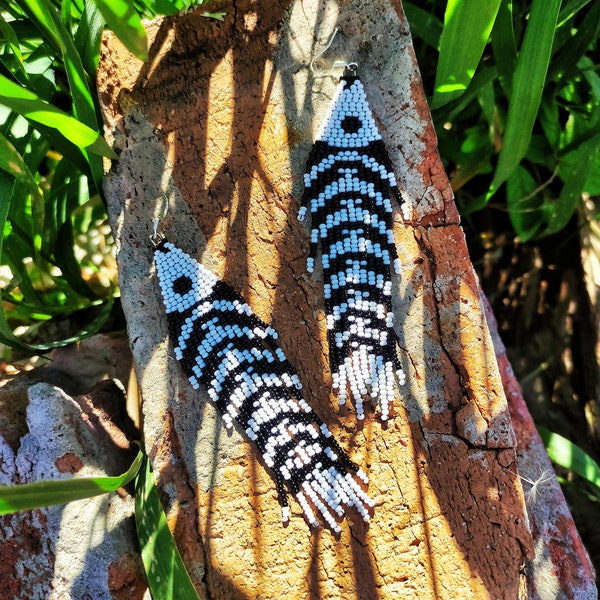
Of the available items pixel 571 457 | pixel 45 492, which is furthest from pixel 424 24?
pixel 45 492

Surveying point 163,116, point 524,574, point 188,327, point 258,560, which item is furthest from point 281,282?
point 524,574

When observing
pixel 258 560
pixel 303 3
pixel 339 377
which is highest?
pixel 303 3

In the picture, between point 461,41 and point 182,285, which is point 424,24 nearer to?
point 461,41

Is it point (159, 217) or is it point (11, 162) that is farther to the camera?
point (159, 217)

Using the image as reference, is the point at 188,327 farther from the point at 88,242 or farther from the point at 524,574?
the point at 524,574

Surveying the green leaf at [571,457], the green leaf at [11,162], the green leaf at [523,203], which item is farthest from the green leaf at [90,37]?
the green leaf at [571,457]

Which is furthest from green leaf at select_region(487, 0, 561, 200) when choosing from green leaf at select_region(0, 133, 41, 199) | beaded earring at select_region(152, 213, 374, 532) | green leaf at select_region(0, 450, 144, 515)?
green leaf at select_region(0, 450, 144, 515)

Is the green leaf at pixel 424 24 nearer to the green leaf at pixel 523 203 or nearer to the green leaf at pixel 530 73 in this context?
the green leaf at pixel 530 73
